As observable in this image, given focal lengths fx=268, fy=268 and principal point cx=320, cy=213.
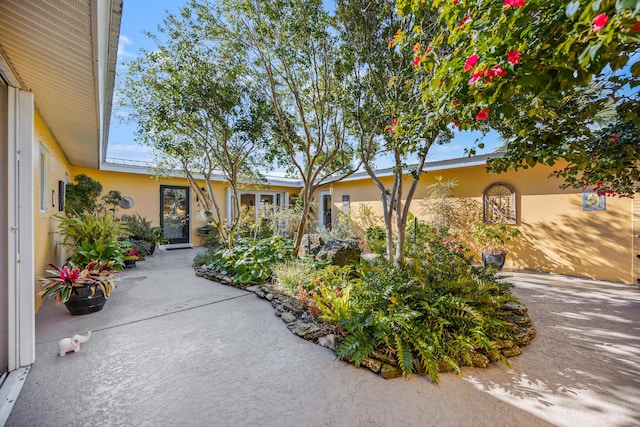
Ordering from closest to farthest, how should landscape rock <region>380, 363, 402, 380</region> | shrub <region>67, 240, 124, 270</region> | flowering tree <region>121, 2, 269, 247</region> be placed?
landscape rock <region>380, 363, 402, 380</region>, shrub <region>67, 240, 124, 270</region>, flowering tree <region>121, 2, 269, 247</region>

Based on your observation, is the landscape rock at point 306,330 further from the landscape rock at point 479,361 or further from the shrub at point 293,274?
the landscape rock at point 479,361

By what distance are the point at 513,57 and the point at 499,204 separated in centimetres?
630

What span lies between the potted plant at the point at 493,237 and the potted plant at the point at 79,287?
22.5 ft

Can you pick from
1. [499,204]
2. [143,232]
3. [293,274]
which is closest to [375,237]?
[499,204]

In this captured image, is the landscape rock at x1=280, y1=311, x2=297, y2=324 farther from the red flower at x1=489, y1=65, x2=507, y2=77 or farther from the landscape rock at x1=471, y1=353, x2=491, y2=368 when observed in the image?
the red flower at x1=489, y1=65, x2=507, y2=77

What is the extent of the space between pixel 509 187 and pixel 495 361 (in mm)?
5325

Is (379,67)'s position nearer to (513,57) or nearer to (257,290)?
(513,57)

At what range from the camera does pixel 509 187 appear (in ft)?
20.8

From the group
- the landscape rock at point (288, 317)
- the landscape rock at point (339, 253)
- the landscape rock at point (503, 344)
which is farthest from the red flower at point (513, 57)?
the landscape rock at point (339, 253)

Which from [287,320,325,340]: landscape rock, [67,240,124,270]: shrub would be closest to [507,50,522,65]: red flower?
[287,320,325,340]: landscape rock

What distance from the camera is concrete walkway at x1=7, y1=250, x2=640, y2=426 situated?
66.9 inches

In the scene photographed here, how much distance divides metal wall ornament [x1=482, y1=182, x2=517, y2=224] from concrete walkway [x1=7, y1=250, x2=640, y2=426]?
3.47 meters

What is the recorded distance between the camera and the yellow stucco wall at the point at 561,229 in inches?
198

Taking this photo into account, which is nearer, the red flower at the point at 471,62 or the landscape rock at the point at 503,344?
the red flower at the point at 471,62
